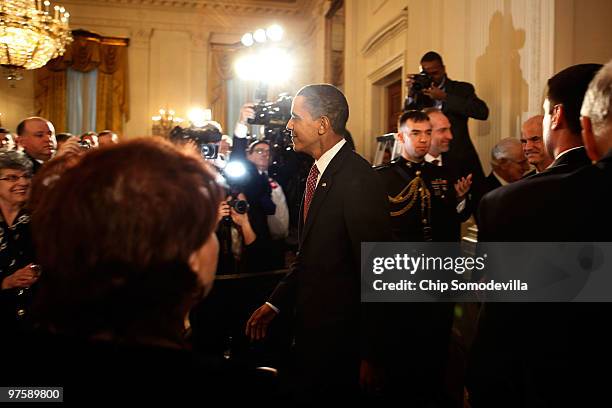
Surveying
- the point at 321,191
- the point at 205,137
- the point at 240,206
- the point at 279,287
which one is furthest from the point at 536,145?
the point at 205,137

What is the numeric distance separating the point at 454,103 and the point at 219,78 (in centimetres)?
871

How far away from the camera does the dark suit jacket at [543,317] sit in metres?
0.97

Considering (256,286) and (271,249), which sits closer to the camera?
(256,286)

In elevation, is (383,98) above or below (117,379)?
above

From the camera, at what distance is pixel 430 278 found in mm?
2947

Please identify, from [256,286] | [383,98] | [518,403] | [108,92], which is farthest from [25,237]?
[108,92]

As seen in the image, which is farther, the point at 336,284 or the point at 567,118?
the point at 336,284

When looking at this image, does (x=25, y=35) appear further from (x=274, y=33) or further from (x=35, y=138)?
(x=274, y=33)

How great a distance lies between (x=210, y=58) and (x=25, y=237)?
9863 mm

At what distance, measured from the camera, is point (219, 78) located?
36.9 feet

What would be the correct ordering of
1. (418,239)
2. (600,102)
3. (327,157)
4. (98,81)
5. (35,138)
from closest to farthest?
(600,102) < (327,157) < (418,239) < (35,138) < (98,81)

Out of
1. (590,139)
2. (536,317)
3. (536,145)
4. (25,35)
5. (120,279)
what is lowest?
(536,317)

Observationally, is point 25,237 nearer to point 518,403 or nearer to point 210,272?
point 210,272

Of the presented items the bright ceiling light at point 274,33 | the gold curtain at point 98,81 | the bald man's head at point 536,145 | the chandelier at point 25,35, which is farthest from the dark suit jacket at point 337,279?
the gold curtain at point 98,81
